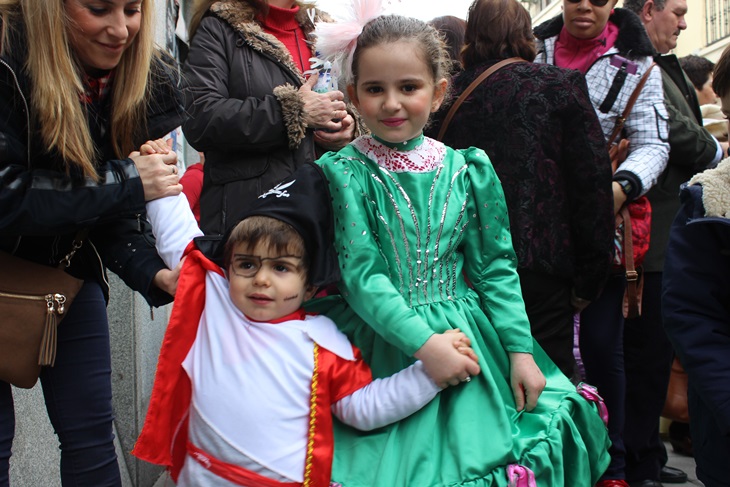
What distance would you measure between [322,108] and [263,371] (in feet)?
4.43

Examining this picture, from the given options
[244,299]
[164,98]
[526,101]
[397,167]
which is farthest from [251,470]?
[526,101]

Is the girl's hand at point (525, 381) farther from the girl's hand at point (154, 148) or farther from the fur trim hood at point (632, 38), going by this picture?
the fur trim hood at point (632, 38)

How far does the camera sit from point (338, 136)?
134 inches

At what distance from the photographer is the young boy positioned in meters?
2.22

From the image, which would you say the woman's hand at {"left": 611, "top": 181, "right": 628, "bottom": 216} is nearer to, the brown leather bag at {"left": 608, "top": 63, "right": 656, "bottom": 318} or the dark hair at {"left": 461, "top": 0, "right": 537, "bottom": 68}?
the brown leather bag at {"left": 608, "top": 63, "right": 656, "bottom": 318}

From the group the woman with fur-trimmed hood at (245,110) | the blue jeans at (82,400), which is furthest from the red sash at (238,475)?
the woman with fur-trimmed hood at (245,110)

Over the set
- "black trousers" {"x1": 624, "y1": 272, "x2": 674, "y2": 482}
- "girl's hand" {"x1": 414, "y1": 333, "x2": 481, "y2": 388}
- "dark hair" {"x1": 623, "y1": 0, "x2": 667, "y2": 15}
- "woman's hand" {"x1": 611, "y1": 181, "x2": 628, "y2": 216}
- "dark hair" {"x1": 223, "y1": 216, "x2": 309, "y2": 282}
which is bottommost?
"black trousers" {"x1": 624, "y1": 272, "x2": 674, "y2": 482}

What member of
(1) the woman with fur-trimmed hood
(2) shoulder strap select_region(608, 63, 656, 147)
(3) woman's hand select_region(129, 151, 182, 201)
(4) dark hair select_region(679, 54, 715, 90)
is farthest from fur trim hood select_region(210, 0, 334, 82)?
(4) dark hair select_region(679, 54, 715, 90)

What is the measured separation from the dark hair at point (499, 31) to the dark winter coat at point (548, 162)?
14cm

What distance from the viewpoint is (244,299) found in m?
2.32

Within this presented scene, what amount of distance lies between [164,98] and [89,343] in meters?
0.79

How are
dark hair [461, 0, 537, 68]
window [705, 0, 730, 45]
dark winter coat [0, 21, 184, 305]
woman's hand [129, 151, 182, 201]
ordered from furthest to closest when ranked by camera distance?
window [705, 0, 730, 45]
dark hair [461, 0, 537, 68]
woman's hand [129, 151, 182, 201]
dark winter coat [0, 21, 184, 305]

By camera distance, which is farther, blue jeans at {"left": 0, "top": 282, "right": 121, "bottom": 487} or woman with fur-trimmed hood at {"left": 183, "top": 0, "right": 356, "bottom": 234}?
woman with fur-trimmed hood at {"left": 183, "top": 0, "right": 356, "bottom": 234}

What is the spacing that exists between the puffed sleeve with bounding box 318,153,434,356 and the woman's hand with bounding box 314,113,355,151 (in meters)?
0.84
